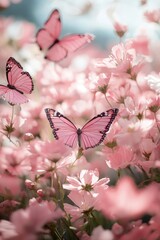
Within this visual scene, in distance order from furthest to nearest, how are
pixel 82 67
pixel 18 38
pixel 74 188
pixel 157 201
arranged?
pixel 18 38 < pixel 82 67 < pixel 74 188 < pixel 157 201

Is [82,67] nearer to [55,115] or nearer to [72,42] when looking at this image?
[72,42]

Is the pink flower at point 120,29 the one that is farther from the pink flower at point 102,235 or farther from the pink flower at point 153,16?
the pink flower at point 102,235

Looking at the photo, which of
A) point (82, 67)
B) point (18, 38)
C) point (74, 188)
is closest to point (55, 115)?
point (74, 188)

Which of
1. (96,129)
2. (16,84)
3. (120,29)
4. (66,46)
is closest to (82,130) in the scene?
(96,129)

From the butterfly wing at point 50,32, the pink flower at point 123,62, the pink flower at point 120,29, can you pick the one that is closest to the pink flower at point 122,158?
the pink flower at point 123,62

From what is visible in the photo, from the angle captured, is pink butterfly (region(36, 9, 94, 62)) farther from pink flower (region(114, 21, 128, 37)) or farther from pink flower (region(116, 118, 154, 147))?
pink flower (region(116, 118, 154, 147))

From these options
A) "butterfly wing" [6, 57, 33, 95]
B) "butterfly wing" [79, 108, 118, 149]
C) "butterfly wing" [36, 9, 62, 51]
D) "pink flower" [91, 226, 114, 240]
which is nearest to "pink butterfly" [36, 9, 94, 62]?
"butterfly wing" [36, 9, 62, 51]

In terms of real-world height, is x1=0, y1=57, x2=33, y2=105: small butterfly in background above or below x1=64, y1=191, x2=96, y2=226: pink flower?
above
